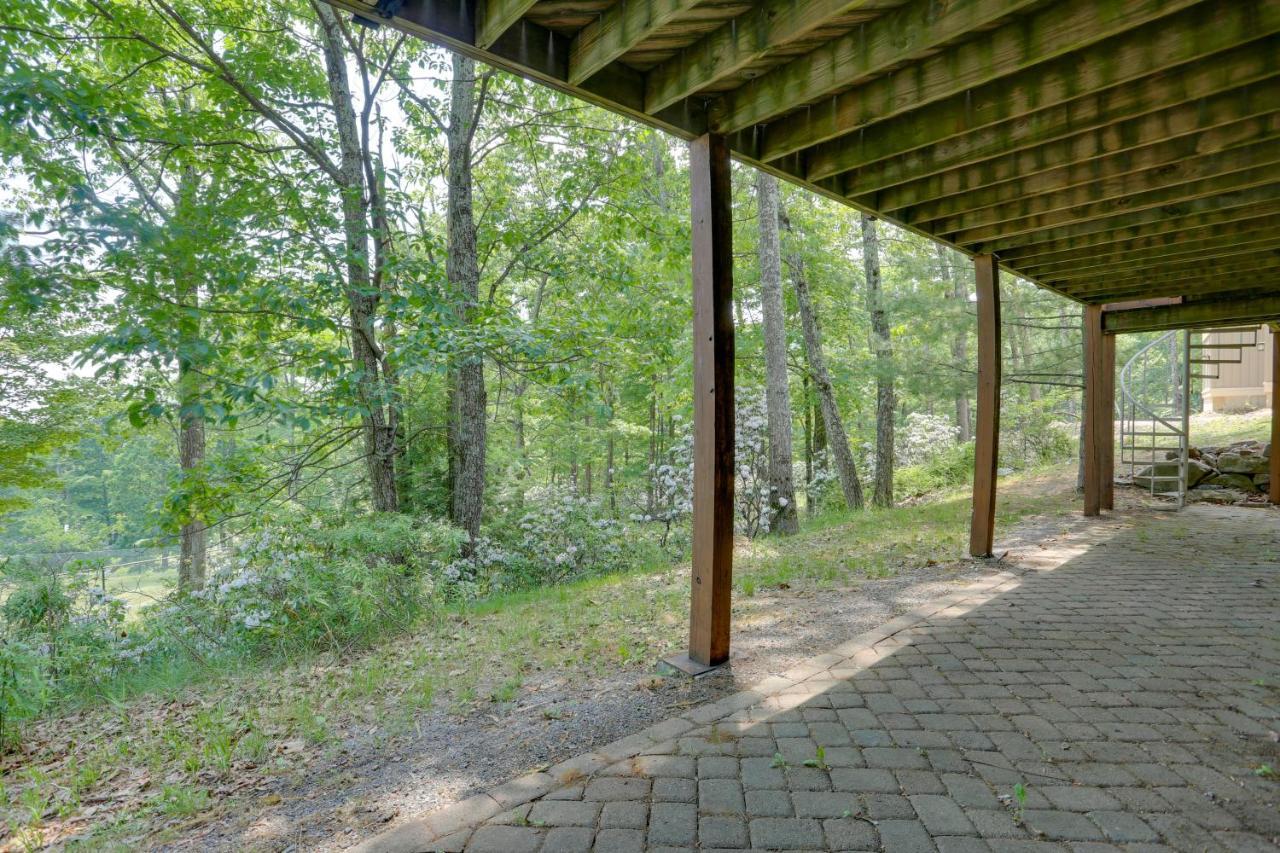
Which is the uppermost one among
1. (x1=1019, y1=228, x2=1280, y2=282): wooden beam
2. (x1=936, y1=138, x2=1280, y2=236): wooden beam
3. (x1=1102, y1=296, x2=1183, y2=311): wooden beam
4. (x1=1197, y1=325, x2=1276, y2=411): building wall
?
(x1=936, y1=138, x2=1280, y2=236): wooden beam

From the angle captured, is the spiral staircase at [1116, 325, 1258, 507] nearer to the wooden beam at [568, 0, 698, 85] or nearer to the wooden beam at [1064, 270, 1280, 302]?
the wooden beam at [1064, 270, 1280, 302]

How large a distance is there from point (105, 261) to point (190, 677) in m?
3.05

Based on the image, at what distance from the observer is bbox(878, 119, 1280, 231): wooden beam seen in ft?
11.1

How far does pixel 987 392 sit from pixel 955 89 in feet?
10.4

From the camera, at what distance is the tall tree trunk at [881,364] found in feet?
33.9

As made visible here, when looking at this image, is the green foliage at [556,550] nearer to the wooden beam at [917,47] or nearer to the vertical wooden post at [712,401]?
the vertical wooden post at [712,401]

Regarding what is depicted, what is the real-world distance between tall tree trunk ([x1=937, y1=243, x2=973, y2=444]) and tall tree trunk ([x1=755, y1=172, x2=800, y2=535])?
6.66 feet

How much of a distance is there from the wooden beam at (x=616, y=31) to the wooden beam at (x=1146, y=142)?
2.12 meters

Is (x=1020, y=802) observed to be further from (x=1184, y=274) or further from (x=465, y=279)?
(x=465, y=279)

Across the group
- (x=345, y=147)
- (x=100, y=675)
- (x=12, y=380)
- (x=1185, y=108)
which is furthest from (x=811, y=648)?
(x=12, y=380)

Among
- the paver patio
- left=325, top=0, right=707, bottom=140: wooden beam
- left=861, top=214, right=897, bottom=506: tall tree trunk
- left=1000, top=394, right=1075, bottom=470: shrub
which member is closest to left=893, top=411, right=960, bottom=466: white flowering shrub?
left=1000, top=394, right=1075, bottom=470: shrub

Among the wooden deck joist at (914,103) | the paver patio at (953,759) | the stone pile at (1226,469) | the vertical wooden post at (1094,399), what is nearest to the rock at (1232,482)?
the stone pile at (1226,469)

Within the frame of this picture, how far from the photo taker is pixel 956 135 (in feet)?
10.6

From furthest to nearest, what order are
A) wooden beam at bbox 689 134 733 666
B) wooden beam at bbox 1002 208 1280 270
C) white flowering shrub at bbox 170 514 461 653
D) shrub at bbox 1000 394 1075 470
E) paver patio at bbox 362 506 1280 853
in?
shrub at bbox 1000 394 1075 470 → wooden beam at bbox 1002 208 1280 270 → white flowering shrub at bbox 170 514 461 653 → wooden beam at bbox 689 134 733 666 → paver patio at bbox 362 506 1280 853
